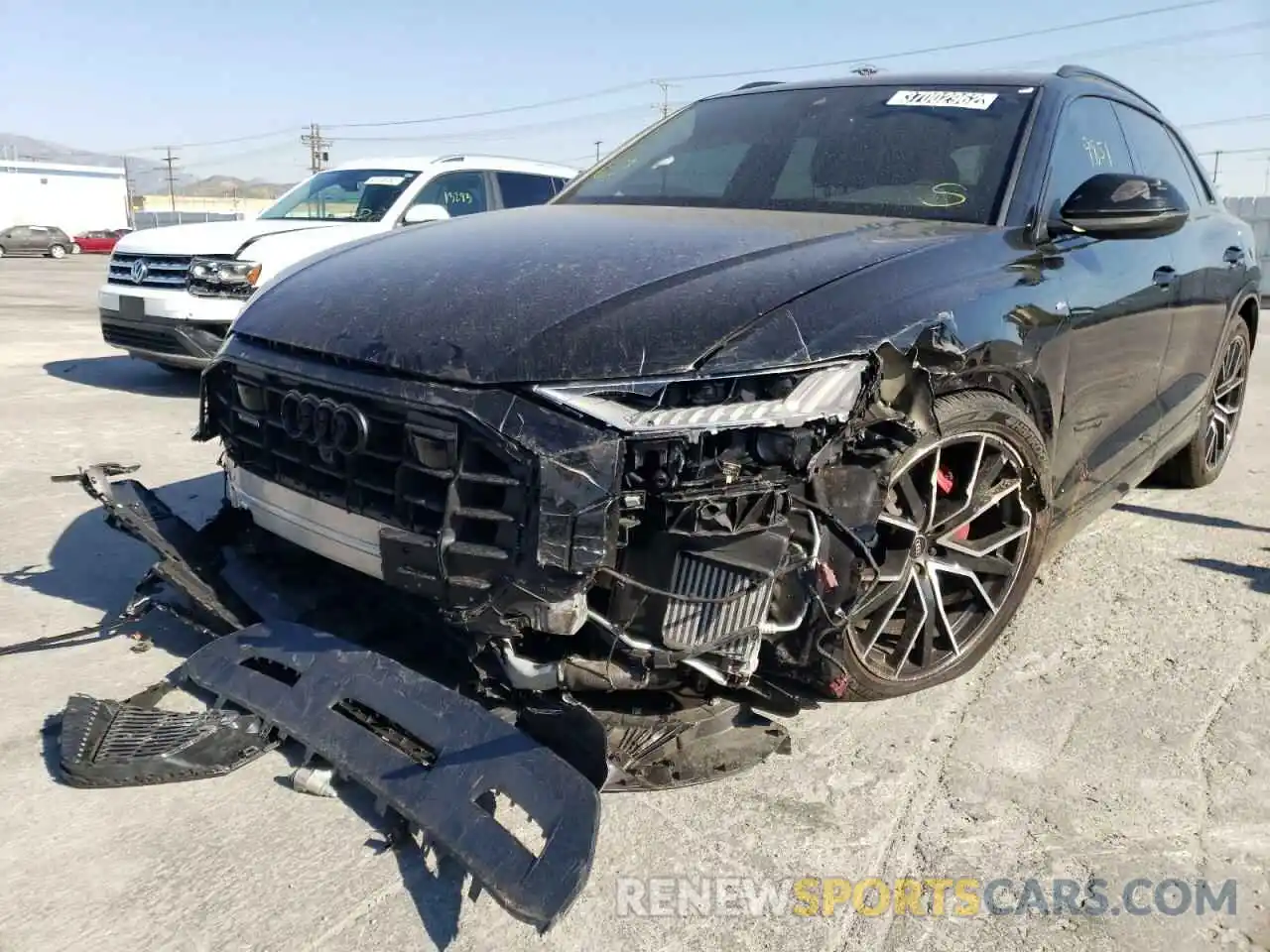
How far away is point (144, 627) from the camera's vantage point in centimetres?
343

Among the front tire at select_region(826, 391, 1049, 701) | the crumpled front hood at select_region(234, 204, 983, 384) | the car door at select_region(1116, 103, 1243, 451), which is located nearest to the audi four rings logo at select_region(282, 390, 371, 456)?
the crumpled front hood at select_region(234, 204, 983, 384)

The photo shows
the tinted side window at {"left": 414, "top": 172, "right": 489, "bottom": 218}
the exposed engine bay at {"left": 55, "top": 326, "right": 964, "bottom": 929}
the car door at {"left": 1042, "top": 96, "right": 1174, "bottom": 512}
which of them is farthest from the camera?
the tinted side window at {"left": 414, "top": 172, "right": 489, "bottom": 218}

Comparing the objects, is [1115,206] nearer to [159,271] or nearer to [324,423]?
[324,423]

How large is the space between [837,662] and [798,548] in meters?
0.38

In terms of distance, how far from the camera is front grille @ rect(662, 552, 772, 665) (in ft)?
7.55

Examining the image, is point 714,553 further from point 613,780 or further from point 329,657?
point 329,657

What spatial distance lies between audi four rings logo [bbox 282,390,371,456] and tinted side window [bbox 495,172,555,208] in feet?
21.6

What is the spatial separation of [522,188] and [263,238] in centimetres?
239

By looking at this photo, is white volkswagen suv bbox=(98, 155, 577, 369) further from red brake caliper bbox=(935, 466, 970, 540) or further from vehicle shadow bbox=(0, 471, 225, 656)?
red brake caliper bbox=(935, 466, 970, 540)

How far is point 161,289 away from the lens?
7.79 metres

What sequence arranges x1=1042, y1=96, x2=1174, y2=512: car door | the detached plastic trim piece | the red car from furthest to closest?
the red car < x1=1042, y1=96, x2=1174, y2=512: car door < the detached plastic trim piece

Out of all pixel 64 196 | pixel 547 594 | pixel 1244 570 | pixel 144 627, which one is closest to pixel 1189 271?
pixel 1244 570


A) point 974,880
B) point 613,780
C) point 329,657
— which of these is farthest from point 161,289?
point 974,880

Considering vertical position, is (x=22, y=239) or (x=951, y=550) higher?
(x=951, y=550)
